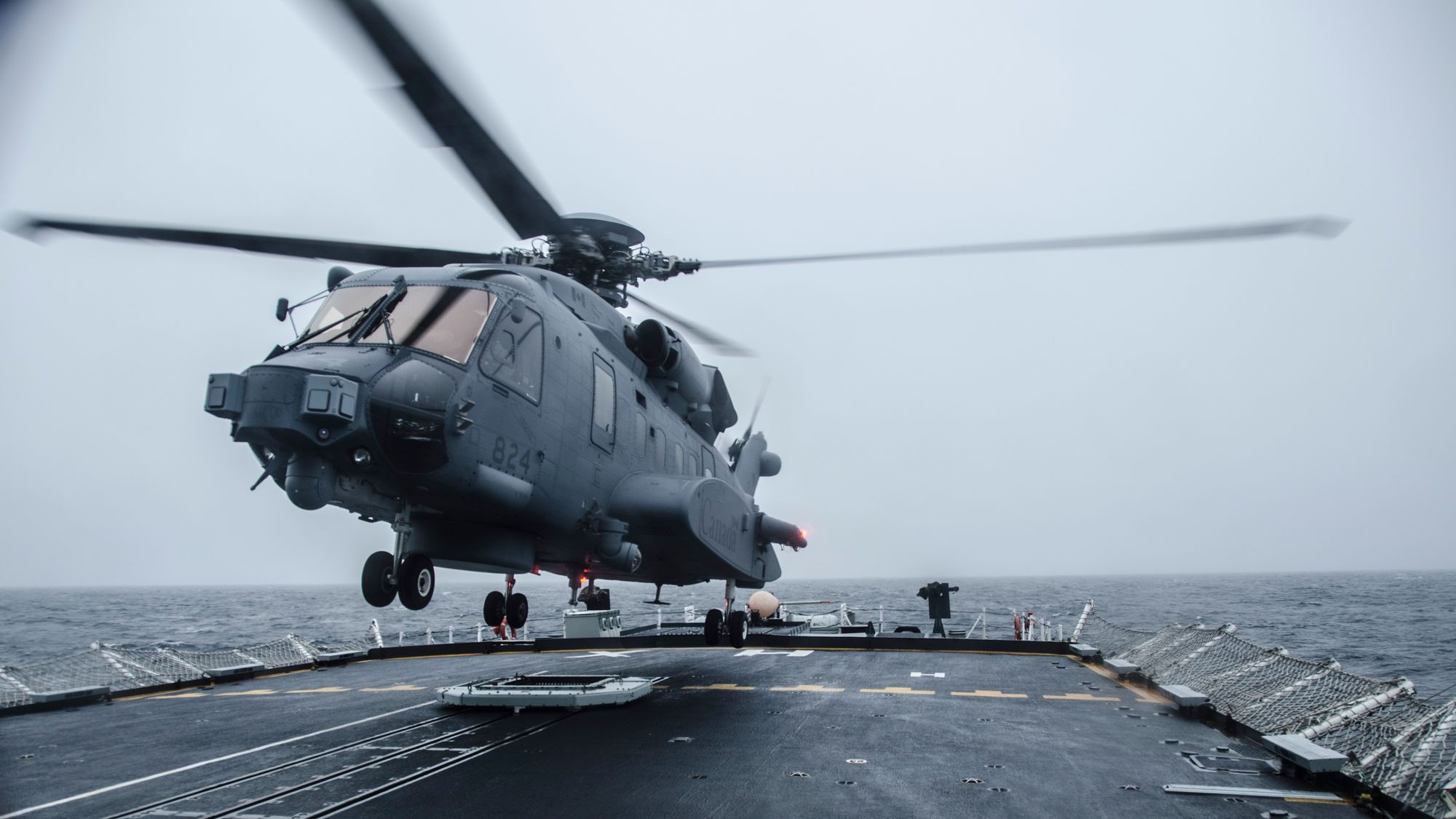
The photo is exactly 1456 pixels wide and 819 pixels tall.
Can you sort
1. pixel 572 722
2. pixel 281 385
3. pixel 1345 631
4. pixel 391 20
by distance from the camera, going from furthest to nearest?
pixel 1345 631 < pixel 572 722 < pixel 281 385 < pixel 391 20

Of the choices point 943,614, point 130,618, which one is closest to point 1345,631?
point 943,614

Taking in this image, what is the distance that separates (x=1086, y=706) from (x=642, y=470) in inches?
290

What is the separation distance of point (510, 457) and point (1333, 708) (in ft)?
31.0

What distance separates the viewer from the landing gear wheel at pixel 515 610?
12.5 metres

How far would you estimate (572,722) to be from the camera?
421 inches

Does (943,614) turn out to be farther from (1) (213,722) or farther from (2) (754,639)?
(1) (213,722)

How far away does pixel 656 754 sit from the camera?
8703 millimetres

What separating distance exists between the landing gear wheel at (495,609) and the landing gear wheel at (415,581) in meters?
2.67

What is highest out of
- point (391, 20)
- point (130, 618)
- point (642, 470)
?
point (391, 20)

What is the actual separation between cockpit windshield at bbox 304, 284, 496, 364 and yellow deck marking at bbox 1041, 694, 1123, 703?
10035mm

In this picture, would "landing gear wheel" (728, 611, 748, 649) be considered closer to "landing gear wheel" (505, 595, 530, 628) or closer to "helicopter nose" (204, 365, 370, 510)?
"landing gear wheel" (505, 595, 530, 628)

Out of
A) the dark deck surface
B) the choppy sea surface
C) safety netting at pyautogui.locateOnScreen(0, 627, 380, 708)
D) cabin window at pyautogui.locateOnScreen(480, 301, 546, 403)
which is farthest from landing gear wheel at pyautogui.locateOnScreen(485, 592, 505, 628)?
the choppy sea surface

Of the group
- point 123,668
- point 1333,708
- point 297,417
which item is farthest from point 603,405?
point 123,668

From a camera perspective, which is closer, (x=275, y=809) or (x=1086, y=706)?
(x=275, y=809)
